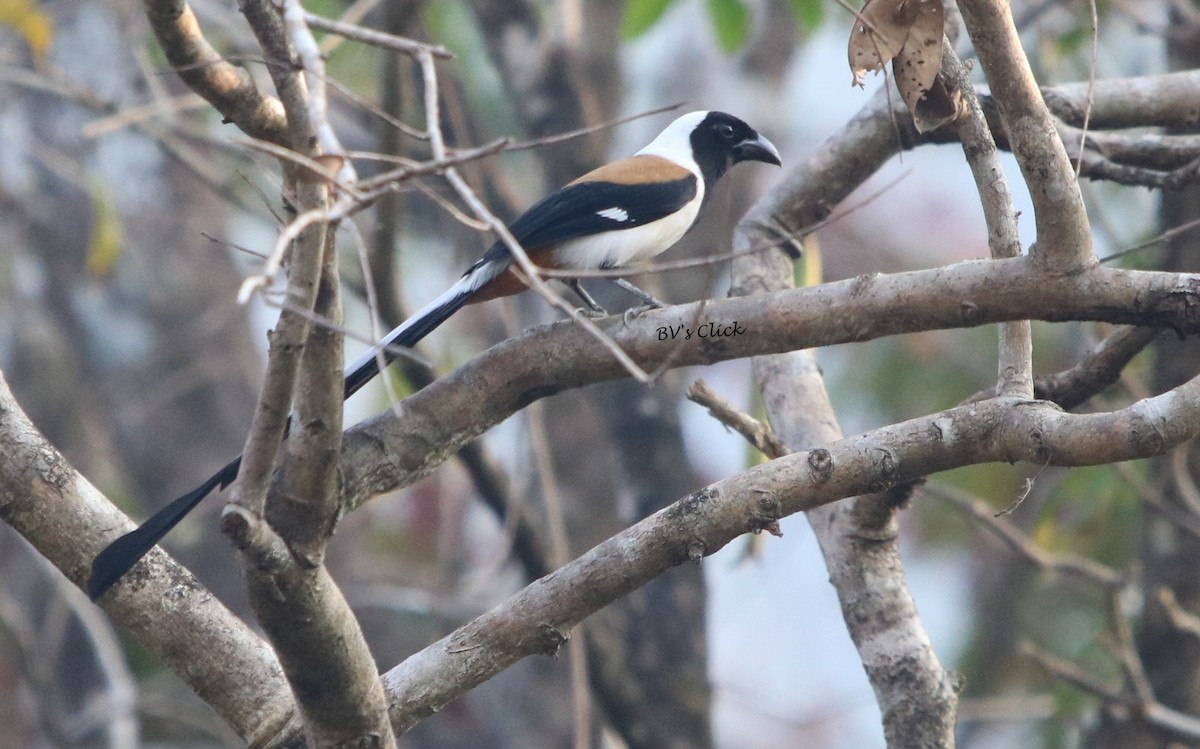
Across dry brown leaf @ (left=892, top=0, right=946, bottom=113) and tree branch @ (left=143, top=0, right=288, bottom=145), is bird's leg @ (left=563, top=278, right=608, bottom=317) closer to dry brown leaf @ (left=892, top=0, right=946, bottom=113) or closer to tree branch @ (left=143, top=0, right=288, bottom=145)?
dry brown leaf @ (left=892, top=0, right=946, bottom=113)

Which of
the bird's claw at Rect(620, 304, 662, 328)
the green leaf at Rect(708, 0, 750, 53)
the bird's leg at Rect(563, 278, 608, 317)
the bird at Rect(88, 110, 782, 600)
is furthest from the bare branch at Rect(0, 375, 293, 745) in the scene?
the green leaf at Rect(708, 0, 750, 53)

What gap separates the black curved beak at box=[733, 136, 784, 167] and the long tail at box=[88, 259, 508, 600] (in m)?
1.56

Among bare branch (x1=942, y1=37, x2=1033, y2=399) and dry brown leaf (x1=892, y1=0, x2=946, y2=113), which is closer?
dry brown leaf (x1=892, y1=0, x2=946, y2=113)

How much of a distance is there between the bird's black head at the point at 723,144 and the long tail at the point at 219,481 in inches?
57.6

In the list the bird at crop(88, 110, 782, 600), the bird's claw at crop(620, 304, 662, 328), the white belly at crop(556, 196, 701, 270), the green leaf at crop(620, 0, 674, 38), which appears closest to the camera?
the bird's claw at crop(620, 304, 662, 328)

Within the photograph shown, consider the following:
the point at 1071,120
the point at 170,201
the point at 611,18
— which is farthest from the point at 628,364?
the point at 170,201

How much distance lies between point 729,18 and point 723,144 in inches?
21.2

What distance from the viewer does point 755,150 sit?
4.42 metres

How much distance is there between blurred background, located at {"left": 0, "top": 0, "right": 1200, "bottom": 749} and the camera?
4.68 metres

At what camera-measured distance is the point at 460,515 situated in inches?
299

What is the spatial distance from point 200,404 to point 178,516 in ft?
19.0

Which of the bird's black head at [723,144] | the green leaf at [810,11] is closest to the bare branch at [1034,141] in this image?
the bird's black head at [723,144]

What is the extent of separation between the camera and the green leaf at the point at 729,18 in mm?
4625

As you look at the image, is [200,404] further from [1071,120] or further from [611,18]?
[1071,120]
